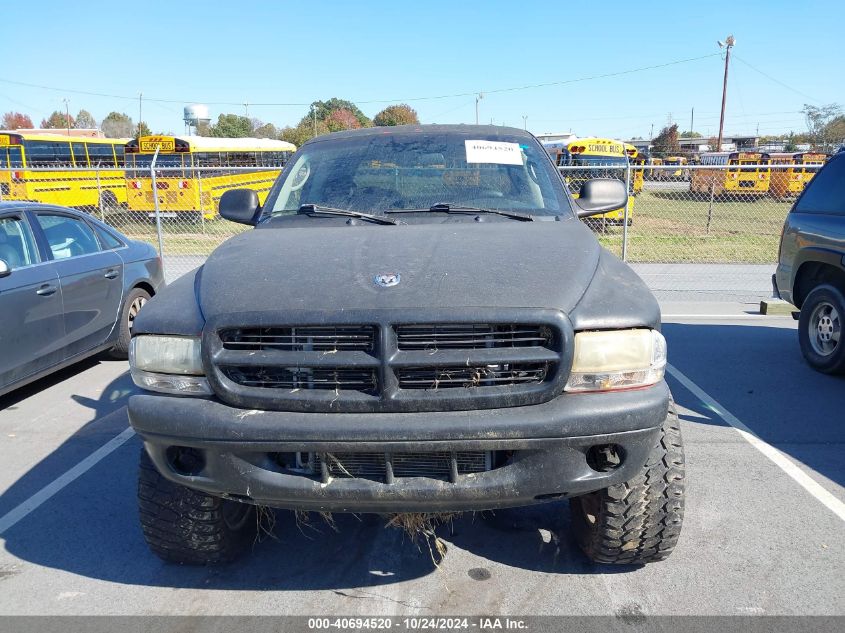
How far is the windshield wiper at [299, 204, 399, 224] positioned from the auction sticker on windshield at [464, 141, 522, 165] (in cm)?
73

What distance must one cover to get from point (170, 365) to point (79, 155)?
2378 centimetres

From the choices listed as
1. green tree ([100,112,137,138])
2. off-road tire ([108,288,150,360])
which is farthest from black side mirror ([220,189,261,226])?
green tree ([100,112,137,138])

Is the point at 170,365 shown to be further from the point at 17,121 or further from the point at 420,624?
the point at 17,121

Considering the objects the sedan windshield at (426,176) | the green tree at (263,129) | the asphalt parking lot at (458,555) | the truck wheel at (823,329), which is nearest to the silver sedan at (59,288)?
the asphalt parking lot at (458,555)

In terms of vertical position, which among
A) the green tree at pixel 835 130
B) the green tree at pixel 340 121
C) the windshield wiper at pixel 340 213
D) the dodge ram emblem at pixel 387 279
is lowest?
the dodge ram emblem at pixel 387 279

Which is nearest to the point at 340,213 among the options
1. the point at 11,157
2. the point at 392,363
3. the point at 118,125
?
the point at 392,363

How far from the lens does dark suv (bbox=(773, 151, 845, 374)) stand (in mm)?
6000

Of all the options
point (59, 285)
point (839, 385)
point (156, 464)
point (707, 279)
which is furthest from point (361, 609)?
point (707, 279)

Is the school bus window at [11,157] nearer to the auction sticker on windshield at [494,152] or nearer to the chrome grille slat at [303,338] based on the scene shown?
the auction sticker on windshield at [494,152]

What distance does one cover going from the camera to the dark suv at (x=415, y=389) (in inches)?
101

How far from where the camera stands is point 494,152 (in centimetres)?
418

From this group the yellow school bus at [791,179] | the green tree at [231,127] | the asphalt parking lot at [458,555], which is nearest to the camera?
the asphalt parking lot at [458,555]

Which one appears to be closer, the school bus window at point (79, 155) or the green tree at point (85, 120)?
the school bus window at point (79, 155)

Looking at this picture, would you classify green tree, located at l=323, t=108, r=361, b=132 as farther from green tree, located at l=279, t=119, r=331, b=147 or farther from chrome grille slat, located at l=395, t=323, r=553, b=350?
chrome grille slat, located at l=395, t=323, r=553, b=350
